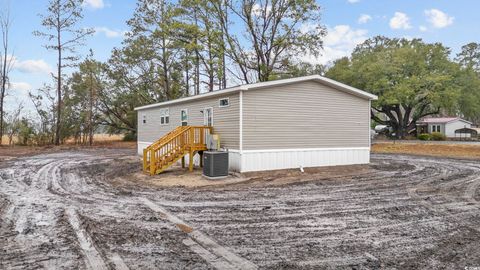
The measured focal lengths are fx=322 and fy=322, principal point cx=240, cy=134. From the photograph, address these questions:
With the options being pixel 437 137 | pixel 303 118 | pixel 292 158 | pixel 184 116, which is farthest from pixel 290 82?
pixel 437 137

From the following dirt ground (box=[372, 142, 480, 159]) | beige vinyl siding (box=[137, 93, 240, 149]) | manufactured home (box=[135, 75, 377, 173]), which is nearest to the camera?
manufactured home (box=[135, 75, 377, 173])

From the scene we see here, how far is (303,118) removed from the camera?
465 inches

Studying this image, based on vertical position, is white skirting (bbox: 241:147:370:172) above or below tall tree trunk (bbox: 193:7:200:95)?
below

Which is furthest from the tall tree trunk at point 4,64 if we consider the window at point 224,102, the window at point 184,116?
the window at point 224,102

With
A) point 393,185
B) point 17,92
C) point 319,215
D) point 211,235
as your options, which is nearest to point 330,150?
point 393,185

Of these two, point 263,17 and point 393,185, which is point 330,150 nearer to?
point 393,185

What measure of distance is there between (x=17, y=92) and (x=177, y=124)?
1932 cm

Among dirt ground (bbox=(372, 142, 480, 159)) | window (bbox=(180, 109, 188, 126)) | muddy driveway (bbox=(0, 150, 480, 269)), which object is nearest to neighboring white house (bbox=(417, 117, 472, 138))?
dirt ground (bbox=(372, 142, 480, 159))

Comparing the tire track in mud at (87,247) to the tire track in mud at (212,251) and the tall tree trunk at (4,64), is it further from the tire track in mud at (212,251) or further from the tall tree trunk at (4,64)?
the tall tree trunk at (4,64)

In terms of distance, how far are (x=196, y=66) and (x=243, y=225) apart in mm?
25042

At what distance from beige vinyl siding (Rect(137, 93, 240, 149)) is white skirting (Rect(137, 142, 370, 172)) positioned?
0.57 meters

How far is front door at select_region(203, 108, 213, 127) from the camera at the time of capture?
486 inches

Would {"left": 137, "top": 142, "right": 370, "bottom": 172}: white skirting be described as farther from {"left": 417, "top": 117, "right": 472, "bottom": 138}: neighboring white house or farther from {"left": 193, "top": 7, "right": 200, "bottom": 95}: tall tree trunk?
{"left": 417, "top": 117, "right": 472, "bottom": 138}: neighboring white house

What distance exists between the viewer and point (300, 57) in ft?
76.6
